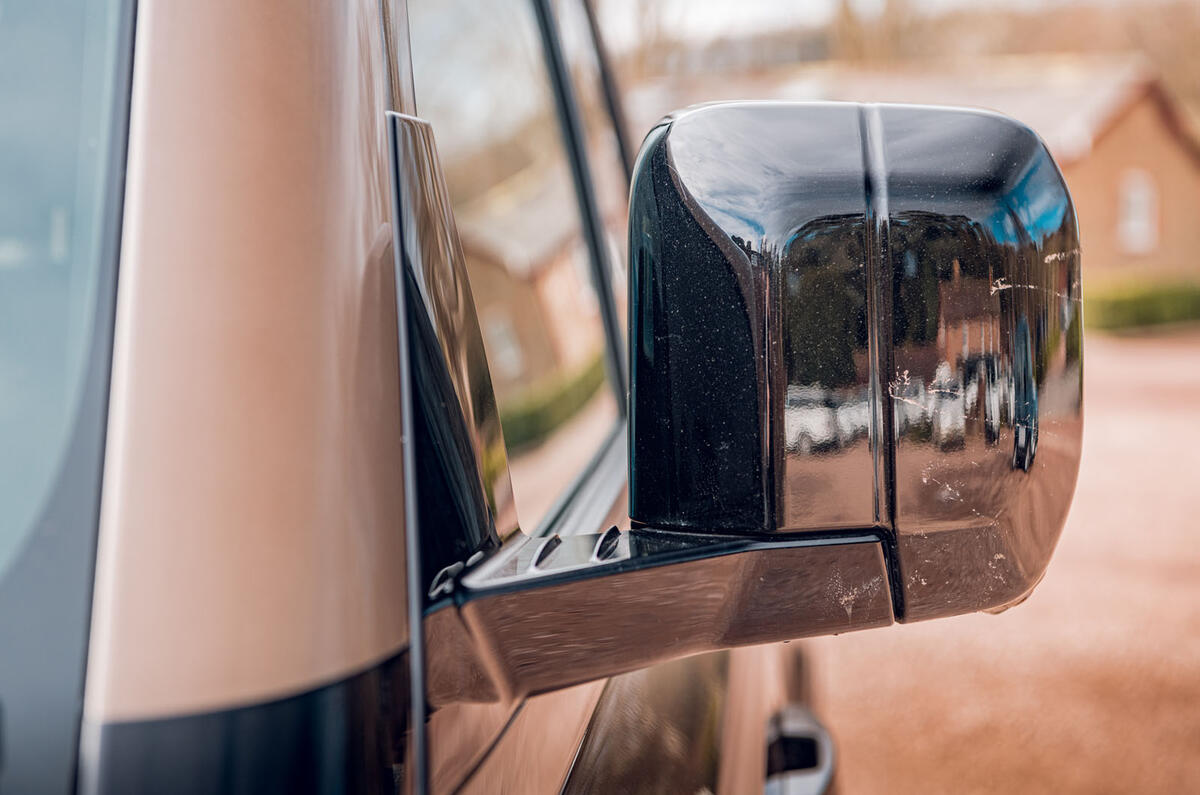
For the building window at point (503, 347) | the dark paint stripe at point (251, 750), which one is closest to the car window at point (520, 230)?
the building window at point (503, 347)

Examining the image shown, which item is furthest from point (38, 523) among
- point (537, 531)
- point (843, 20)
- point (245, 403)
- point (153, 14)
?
point (843, 20)

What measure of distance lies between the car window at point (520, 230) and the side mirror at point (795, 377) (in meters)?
0.35

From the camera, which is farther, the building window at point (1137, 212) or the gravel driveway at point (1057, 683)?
the building window at point (1137, 212)

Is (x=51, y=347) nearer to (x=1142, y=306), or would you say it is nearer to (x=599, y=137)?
(x=599, y=137)

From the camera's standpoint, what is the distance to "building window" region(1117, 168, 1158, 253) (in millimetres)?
24750

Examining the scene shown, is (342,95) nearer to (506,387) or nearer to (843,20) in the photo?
(506,387)

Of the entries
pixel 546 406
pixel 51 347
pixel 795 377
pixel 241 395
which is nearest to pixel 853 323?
pixel 795 377

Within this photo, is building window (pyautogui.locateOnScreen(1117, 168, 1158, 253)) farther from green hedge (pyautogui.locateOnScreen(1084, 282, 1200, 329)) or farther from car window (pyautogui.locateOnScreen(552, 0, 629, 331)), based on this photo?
car window (pyautogui.locateOnScreen(552, 0, 629, 331))

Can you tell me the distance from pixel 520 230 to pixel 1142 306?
23583 millimetres

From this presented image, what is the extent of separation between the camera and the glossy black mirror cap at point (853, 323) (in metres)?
0.78

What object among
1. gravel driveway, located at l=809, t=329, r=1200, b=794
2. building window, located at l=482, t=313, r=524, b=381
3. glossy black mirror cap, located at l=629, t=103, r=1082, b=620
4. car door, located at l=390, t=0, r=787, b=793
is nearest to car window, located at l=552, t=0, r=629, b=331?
car door, located at l=390, t=0, r=787, b=793

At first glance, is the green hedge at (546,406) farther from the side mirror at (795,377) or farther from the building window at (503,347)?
the side mirror at (795,377)

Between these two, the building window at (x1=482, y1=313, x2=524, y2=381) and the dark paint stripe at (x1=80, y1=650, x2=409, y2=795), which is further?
the building window at (x1=482, y1=313, x2=524, y2=381)

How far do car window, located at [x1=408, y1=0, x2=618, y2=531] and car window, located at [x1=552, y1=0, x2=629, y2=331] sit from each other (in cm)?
16
